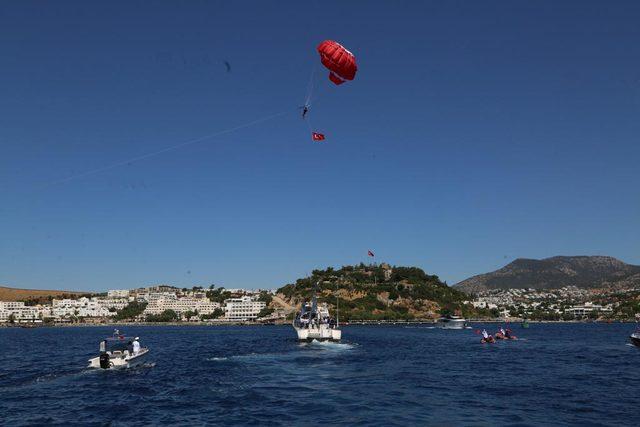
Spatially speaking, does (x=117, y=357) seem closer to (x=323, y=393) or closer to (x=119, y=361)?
(x=119, y=361)

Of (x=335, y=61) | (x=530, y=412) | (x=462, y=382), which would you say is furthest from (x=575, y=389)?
(x=335, y=61)

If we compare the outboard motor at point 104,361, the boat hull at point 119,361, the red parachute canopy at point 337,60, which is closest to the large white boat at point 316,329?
the boat hull at point 119,361

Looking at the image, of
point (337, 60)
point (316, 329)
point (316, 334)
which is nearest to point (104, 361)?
point (337, 60)

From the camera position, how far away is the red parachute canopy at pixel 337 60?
38344 mm

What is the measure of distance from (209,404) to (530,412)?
19.8 meters

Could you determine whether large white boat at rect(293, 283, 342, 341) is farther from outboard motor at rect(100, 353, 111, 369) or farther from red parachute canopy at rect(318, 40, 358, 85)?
red parachute canopy at rect(318, 40, 358, 85)

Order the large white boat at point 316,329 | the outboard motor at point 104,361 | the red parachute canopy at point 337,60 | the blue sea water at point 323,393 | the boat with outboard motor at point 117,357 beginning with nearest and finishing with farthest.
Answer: the blue sea water at point 323,393, the red parachute canopy at point 337,60, the outboard motor at point 104,361, the boat with outboard motor at point 117,357, the large white boat at point 316,329

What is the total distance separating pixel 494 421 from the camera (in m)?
29.2

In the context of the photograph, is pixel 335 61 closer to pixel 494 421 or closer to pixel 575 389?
pixel 494 421

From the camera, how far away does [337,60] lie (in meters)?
38.3

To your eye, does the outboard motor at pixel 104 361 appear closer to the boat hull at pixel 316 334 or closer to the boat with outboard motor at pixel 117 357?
the boat with outboard motor at pixel 117 357

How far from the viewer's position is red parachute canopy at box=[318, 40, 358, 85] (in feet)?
126

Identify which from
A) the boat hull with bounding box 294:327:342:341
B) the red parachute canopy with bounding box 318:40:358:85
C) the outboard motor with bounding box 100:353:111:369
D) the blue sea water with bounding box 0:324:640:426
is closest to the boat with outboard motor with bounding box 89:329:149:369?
the outboard motor with bounding box 100:353:111:369

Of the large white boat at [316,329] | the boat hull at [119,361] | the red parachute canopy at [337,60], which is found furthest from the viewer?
the large white boat at [316,329]
